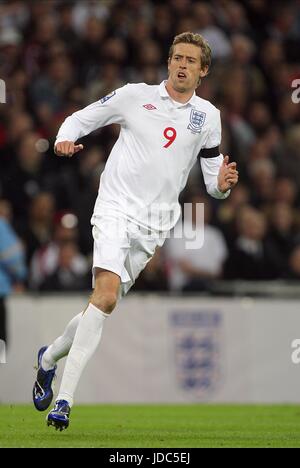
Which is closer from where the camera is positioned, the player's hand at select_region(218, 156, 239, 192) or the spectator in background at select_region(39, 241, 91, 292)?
the player's hand at select_region(218, 156, 239, 192)

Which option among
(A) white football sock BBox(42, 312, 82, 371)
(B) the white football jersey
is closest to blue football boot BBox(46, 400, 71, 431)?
(A) white football sock BBox(42, 312, 82, 371)

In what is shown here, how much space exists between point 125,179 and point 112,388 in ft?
16.0

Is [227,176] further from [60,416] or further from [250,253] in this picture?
[250,253]

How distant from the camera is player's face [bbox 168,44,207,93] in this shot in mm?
8820

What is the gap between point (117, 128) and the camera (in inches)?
613

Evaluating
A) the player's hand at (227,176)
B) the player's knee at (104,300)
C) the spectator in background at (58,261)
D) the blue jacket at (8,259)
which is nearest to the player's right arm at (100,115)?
the player's hand at (227,176)

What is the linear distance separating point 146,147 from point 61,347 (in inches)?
61.6

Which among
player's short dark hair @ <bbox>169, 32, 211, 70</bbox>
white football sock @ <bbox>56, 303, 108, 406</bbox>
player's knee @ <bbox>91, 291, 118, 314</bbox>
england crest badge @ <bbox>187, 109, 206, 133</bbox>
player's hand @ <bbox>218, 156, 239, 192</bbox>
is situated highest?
player's short dark hair @ <bbox>169, 32, 211, 70</bbox>

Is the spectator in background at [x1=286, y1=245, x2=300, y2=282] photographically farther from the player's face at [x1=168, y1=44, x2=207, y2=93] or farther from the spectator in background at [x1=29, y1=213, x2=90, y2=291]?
the player's face at [x1=168, y1=44, x2=207, y2=93]

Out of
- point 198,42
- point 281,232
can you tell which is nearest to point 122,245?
point 198,42

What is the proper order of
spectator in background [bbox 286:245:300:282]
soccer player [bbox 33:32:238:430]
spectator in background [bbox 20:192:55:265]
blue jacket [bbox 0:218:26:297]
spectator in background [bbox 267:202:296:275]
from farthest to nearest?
spectator in background [bbox 267:202:296:275] < spectator in background [bbox 286:245:300:282] < spectator in background [bbox 20:192:55:265] < blue jacket [bbox 0:218:26:297] < soccer player [bbox 33:32:238:430]

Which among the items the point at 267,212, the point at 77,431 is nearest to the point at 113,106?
the point at 77,431

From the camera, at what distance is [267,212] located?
15.5 metres
